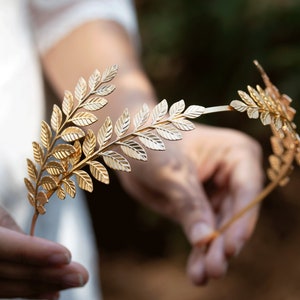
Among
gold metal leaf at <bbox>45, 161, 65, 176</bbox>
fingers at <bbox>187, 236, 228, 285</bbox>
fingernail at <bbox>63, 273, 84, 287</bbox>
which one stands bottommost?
fingernail at <bbox>63, 273, 84, 287</bbox>

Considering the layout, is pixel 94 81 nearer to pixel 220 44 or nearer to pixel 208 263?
pixel 208 263

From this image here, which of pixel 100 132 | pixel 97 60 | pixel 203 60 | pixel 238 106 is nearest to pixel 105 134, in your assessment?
pixel 100 132

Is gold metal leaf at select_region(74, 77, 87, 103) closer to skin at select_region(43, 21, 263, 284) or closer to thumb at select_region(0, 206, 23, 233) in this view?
thumb at select_region(0, 206, 23, 233)

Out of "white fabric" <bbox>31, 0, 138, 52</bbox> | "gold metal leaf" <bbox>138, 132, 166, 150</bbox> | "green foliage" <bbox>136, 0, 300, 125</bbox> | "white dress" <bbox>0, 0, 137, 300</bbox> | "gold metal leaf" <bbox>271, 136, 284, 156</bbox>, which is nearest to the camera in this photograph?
"gold metal leaf" <bbox>138, 132, 166, 150</bbox>

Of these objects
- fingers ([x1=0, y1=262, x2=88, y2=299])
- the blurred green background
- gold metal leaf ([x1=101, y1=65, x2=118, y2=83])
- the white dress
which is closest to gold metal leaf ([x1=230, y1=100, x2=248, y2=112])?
gold metal leaf ([x1=101, y1=65, x2=118, y2=83])

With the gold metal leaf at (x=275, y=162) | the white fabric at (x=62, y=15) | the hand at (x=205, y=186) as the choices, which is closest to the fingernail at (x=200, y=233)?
the hand at (x=205, y=186)

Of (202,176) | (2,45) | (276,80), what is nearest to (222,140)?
(202,176)

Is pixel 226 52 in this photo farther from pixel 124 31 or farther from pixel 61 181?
pixel 61 181
